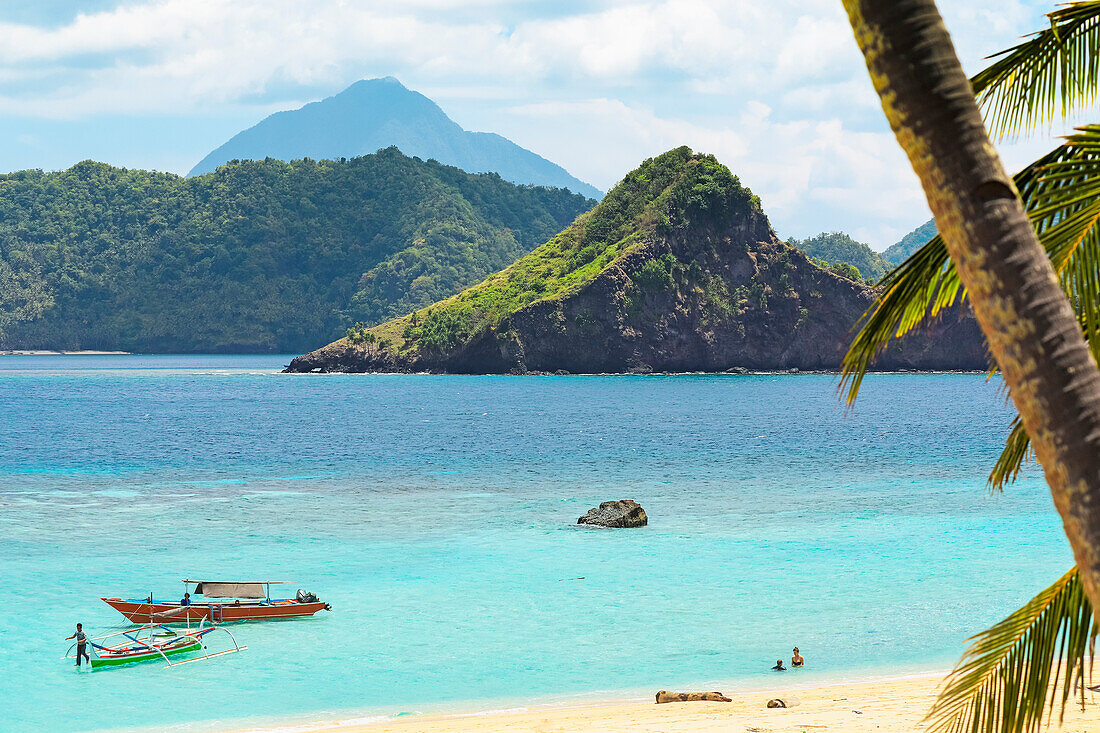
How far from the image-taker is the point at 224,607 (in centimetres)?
2428

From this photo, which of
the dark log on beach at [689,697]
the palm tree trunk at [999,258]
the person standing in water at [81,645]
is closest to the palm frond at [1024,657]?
the palm tree trunk at [999,258]

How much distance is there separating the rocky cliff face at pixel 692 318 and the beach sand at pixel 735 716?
446ft

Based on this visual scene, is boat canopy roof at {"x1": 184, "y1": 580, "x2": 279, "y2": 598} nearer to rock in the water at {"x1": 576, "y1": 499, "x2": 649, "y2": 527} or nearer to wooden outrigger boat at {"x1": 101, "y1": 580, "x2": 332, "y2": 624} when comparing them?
wooden outrigger boat at {"x1": 101, "y1": 580, "x2": 332, "y2": 624}

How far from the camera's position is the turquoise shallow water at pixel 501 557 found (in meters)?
20.8

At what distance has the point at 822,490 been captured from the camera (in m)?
47.0

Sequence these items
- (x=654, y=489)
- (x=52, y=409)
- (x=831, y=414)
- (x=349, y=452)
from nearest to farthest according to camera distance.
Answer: (x=654, y=489) → (x=349, y=452) → (x=831, y=414) → (x=52, y=409)

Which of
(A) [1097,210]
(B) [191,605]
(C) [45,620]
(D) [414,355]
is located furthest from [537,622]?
(D) [414,355]

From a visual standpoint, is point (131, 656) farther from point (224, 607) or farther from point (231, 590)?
point (231, 590)

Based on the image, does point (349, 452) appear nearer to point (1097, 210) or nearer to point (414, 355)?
point (1097, 210)

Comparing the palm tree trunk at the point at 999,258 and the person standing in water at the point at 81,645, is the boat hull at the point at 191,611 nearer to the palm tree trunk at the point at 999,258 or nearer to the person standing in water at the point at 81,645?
the person standing in water at the point at 81,645

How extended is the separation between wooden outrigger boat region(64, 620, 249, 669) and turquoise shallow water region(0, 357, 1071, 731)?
1.50 feet

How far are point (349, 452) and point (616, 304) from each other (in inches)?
3713

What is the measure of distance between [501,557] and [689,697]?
1492 cm

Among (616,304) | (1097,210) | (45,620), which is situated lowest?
(45,620)
